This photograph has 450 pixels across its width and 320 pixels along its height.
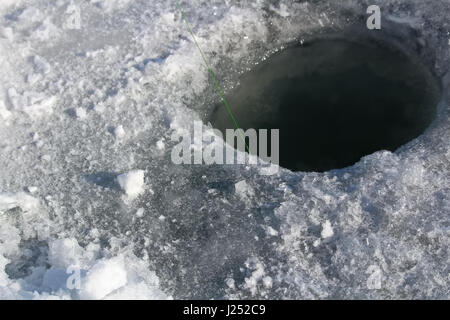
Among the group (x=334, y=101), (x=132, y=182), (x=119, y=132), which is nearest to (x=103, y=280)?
(x=132, y=182)

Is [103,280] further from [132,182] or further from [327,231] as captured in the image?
[327,231]

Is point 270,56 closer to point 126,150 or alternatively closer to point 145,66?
point 145,66

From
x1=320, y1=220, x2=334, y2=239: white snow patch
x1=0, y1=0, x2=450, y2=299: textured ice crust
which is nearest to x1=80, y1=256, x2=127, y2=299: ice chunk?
x1=0, y1=0, x2=450, y2=299: textured ice crust

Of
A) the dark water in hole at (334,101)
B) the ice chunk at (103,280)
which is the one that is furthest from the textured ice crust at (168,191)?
the dark water in hole at (334,101)

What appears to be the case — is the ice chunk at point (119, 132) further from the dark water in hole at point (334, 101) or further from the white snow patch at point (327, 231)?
the white snow patch at point (327, 231)

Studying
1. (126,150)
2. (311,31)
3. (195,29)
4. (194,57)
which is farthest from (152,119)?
(311,31)

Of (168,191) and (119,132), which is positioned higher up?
(119,132)
